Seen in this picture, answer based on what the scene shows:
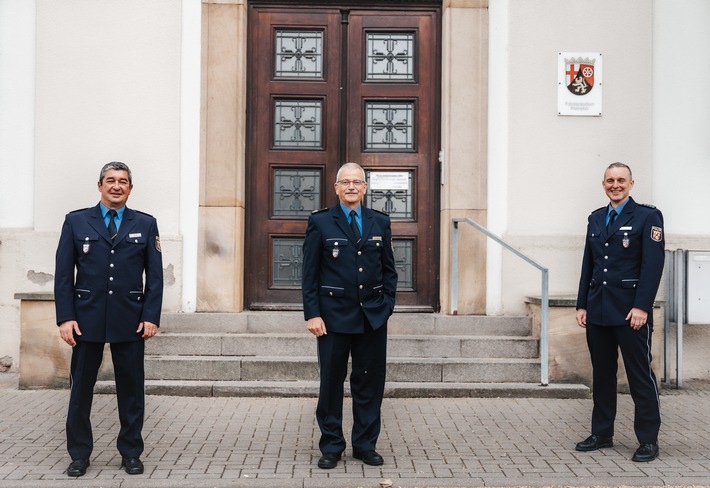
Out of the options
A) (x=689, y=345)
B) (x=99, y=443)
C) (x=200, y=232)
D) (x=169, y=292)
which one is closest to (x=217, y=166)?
(x=200, y=232)

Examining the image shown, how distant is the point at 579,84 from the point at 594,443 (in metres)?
3.97

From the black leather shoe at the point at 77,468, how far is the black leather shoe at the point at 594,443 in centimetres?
319

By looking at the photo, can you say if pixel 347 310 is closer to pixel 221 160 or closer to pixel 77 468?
pixel 77 468

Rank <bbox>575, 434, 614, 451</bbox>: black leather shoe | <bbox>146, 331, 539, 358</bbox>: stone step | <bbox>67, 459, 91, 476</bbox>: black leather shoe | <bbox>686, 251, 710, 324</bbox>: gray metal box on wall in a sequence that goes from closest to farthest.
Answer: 1. <bbox>67, 459, 91, 476</bbox>: black leather shoe
2. <bbox>575, 434, 614, 451</bbox>: black leather shoe
3. <bbox>146, 331, 539, 358</bbox>: stone step
4. <bbox>686, 251, 710, 324</bbox>: gray metal box on wall

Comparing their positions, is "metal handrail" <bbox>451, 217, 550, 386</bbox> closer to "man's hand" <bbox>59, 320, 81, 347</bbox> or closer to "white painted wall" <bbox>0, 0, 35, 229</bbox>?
"man's hand" <bbox>59, 320, 81, 347</bbox>

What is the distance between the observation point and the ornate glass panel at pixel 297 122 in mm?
8250

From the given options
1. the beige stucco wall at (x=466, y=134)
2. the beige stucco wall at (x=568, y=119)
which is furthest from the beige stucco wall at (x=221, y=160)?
the beige stucco wall at (x=568, y=119)

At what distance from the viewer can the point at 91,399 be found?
15.5 ft

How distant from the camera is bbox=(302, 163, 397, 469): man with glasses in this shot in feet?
16.0

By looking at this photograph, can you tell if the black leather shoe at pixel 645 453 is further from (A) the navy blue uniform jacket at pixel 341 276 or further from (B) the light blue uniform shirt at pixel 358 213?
(B) the light blue uniform shirt at pixel 358 213

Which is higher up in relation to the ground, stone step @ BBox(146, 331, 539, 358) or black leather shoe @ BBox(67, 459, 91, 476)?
stone step @ BBox(146, 331, 539, 358)

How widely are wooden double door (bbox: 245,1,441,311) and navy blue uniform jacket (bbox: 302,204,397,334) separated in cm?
324

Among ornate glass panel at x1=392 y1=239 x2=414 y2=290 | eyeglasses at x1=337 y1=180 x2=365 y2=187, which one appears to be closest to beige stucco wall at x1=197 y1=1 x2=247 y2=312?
ornate glass panel at x1=392 y1=239 x2=414 y2=290

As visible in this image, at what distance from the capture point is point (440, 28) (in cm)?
823
